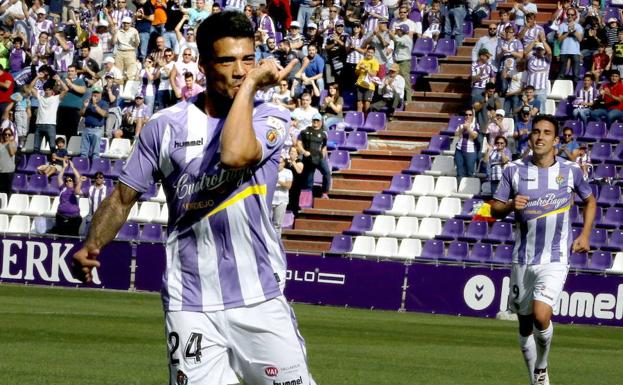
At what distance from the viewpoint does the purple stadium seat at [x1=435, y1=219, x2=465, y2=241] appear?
27.7m

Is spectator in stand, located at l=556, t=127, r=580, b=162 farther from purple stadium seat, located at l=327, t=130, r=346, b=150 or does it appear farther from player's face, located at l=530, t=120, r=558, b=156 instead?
player's face, located at l=530, t=120, r=558, b=156

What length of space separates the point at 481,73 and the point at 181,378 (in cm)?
2416

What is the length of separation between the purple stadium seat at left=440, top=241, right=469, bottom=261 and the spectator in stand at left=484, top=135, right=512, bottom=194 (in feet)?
4.47

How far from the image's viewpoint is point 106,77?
3216 centimetres

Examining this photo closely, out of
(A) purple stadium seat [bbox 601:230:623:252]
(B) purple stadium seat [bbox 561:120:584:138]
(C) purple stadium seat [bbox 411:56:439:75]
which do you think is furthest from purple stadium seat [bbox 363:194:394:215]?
(A) purple stadium seat [bbox 601:230:623:252]

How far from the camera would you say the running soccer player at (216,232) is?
236 inches

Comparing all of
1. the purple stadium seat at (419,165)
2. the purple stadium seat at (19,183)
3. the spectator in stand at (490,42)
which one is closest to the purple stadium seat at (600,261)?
the purple stadium seat at (419,165)

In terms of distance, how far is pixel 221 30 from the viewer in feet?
19.4

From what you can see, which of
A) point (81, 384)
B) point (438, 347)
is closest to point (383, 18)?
point (438, 347)

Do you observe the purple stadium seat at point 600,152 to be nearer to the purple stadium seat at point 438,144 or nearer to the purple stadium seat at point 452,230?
the purple stadium seat at point 452,230

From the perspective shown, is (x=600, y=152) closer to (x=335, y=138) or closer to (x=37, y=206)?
(x=335, y=138)

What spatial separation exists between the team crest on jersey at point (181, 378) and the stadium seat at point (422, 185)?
23.4m

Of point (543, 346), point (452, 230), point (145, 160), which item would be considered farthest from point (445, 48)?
point (145, 160)

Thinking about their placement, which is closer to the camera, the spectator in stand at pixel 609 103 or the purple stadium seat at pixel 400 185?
the spectator in stand at pixel 609 103
